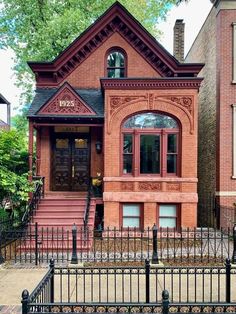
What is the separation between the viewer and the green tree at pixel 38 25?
26344 millimetres

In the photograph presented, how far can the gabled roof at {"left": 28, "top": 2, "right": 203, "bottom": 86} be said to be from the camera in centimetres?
1934

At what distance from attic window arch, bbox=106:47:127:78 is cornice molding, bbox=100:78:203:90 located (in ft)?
10.9

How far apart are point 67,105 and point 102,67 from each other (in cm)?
339

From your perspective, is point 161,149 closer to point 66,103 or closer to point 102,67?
point 66,103

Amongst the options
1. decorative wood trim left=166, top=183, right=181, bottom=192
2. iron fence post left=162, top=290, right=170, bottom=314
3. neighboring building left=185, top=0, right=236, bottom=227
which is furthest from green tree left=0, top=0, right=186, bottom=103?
iron fence post left=162, top=290, right=170, bottom=314

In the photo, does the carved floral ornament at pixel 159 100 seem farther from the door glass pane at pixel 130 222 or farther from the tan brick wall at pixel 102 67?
the door glass pane at pixel 130 222

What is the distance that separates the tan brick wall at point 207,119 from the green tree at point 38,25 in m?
6.61

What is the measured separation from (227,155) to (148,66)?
6.05m

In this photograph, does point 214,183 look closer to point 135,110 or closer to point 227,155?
point 227,155

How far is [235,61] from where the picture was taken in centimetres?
1822

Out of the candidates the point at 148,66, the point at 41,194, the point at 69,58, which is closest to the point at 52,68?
the point at 69,58

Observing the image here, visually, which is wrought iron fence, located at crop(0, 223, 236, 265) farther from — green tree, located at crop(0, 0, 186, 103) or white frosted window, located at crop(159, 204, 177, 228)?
green tree, located at crop(0, 0, 186, 103)

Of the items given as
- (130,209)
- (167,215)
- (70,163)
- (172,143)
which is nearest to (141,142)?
(172,143)

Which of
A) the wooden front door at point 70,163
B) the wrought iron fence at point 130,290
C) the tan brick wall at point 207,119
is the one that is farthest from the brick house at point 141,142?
the wrought iron fence at point 130,290
